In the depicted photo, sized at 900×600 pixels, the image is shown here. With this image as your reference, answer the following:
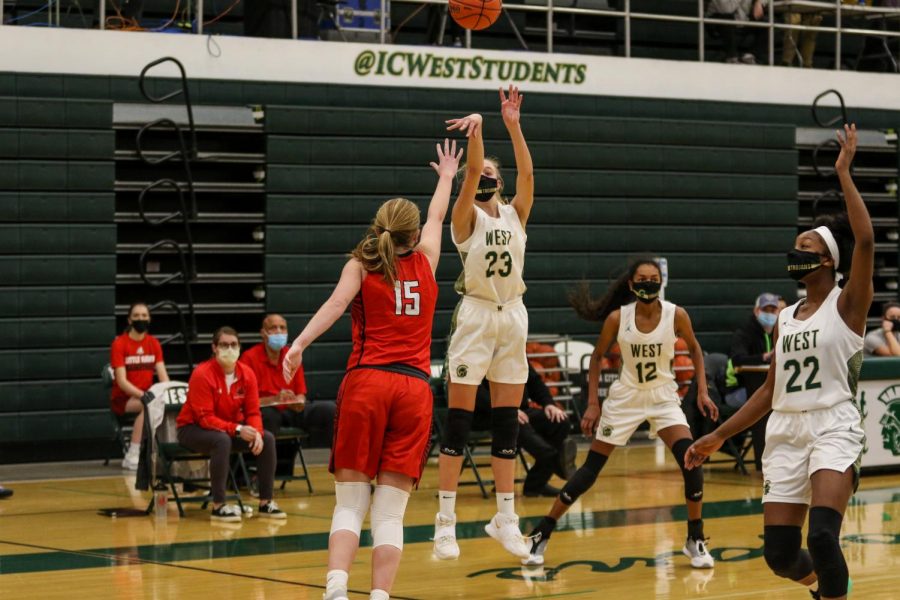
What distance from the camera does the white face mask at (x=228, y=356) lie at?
10.9 meters

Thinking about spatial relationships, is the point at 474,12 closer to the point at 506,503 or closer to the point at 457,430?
the point at 457,430

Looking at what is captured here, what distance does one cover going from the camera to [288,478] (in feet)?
41.5

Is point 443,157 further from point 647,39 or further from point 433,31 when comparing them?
point 647,39

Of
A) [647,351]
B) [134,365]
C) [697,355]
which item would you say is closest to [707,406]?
[697,355]

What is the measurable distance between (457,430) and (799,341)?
2.74m

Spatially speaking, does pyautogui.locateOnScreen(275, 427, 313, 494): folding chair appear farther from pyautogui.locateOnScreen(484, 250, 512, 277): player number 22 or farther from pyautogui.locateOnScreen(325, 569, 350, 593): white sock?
pyautogui.locateOnScreen(325, 569, 350, 593): white sock

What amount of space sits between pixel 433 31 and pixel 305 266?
3270 millimetres

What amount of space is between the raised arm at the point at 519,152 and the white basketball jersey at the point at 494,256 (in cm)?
7

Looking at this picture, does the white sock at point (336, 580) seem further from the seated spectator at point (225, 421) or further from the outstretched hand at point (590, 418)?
the seated spectator at point (225, 421)

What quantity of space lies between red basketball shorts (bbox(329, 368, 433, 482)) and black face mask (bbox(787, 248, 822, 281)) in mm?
1655

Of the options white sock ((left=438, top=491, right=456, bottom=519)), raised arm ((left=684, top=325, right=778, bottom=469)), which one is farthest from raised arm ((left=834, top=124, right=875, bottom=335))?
white sock ((left=438, top=491, right=456, bottom=519))

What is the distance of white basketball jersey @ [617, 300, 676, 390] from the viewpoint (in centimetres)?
887

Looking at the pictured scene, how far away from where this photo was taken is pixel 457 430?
Answer: 832cm

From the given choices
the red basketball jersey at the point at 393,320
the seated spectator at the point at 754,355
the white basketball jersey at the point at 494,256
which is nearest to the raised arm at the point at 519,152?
the white basketball jersey at the point at 494,256
